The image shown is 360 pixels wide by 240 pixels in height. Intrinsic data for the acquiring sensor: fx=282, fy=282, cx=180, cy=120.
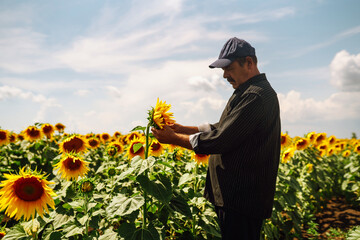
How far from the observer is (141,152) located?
11.2 feet

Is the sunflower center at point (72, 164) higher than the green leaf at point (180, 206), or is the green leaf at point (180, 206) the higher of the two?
the sunflower center at point (72, 164)

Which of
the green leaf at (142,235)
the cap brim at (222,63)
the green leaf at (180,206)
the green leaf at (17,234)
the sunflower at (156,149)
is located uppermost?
the cap brim at (222,63)

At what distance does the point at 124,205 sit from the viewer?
2.23 metres

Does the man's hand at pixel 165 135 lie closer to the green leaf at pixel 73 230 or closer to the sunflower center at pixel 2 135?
the green leaf at pixel 73 230

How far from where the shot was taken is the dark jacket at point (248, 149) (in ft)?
7.41

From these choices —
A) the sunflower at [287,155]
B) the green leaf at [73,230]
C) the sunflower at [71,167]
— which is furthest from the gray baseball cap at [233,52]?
the sunflower at [287,155]

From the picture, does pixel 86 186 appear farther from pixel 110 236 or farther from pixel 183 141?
pixel 183 141

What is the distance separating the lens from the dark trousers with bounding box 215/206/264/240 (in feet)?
8.05

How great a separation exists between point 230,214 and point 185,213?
16.6 inches

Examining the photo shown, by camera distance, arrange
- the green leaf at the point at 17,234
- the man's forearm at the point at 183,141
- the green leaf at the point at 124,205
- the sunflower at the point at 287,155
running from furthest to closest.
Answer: the sunflower at the point at 287,155
the green leaf at the point at 17,234
the man's forearm at the point at 183,141
the green leaf at the point at 124,205

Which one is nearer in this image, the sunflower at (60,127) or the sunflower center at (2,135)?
the sunflower center at (2,135)

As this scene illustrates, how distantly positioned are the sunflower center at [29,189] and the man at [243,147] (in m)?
1.03

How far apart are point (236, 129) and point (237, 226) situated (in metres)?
0.89

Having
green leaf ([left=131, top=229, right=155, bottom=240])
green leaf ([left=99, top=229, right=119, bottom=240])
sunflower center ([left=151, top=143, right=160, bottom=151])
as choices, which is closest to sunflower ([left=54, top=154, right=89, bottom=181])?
green leaf ([left=99, top=229, right=119, bottom=240])
